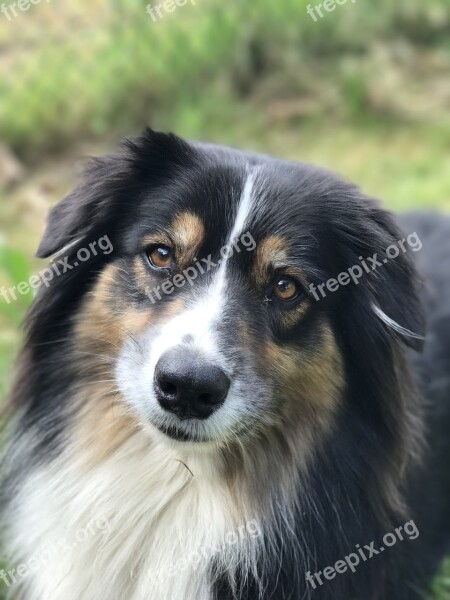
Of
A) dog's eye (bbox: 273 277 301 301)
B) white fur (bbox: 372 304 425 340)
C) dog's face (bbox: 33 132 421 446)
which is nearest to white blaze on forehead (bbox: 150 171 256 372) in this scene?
dog's face (bbox: 33 132 421 446)

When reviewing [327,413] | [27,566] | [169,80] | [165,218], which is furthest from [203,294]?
[169,80]

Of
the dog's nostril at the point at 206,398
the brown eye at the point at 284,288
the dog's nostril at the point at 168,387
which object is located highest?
the brown eye at the point at 284,288

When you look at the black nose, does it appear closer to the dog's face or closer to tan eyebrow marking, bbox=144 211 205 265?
the dog's face

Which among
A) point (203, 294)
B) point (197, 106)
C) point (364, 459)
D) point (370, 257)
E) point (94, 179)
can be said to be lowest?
point (364, 459)

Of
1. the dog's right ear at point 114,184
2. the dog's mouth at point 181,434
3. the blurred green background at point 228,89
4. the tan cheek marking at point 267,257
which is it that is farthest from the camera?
the blurred green background at point 228,89

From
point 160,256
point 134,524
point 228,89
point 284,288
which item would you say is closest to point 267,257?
point 284,288

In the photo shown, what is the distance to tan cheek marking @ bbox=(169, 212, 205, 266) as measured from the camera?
106 inches

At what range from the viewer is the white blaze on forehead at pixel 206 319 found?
2420mm

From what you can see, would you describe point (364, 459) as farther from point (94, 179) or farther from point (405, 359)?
point (94, 179)

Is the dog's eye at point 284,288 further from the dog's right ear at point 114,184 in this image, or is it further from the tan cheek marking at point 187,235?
the dog's right ear at point 114,184

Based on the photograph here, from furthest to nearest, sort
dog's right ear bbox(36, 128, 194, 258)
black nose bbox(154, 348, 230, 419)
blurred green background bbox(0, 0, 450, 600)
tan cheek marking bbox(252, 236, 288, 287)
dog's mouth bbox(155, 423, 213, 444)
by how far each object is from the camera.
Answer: blurred green background bbox(0, 0, 450, 600)
dog's right ear bbox(36, 128, 194, 258)
tan cheek marking bbox(252, 236, 288, 287)
dog's mouth bbox(155, 423, 213, 444)
black nose bbox(154, 348, 230, 419)

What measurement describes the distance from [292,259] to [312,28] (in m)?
7.31

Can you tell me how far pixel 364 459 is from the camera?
9.41 ft

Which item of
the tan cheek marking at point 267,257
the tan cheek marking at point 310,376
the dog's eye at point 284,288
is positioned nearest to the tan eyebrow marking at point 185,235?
the tan cheek marking at point 267,257
